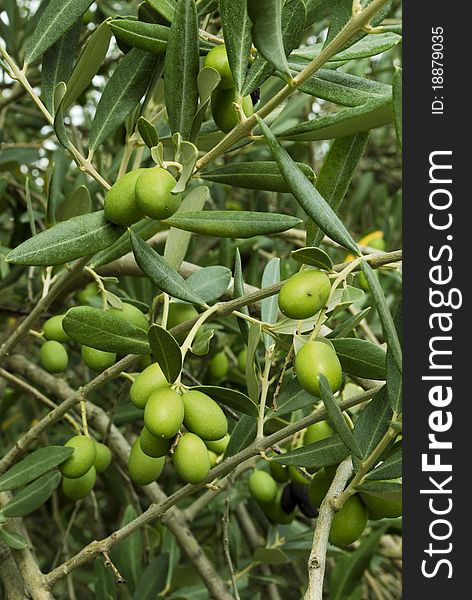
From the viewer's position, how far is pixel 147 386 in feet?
2.96

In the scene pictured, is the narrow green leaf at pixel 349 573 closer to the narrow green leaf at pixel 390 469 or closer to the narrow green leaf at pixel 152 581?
the narrow green leaf at pixel 152 581

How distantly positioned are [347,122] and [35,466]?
64 centimetres

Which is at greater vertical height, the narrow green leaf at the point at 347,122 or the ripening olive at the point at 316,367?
the narrow green leaf at the point at 347,122

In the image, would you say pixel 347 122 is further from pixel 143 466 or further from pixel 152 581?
pixel 152 581

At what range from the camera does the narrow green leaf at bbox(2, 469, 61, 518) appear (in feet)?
4.13

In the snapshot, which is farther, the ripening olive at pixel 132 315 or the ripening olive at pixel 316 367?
the ripening olive at pixel 132 315

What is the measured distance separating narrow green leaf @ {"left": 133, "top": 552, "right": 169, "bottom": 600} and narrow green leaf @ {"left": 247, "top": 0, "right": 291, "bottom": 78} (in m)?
1.08

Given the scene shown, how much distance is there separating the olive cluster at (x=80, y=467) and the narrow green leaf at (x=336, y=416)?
45 cm

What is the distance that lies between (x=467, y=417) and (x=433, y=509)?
10 centimetres

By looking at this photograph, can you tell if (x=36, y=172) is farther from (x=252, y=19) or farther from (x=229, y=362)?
(x=252, y=19)

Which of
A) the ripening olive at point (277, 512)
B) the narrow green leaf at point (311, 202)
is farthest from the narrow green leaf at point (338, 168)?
the ripening olive at point (277, 512)

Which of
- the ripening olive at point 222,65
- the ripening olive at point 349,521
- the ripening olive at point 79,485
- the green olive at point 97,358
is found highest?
the ripening olive at point 222,65

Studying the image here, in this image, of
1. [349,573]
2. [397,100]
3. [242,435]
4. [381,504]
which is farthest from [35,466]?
[349,573]

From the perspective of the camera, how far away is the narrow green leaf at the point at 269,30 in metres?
0.76
